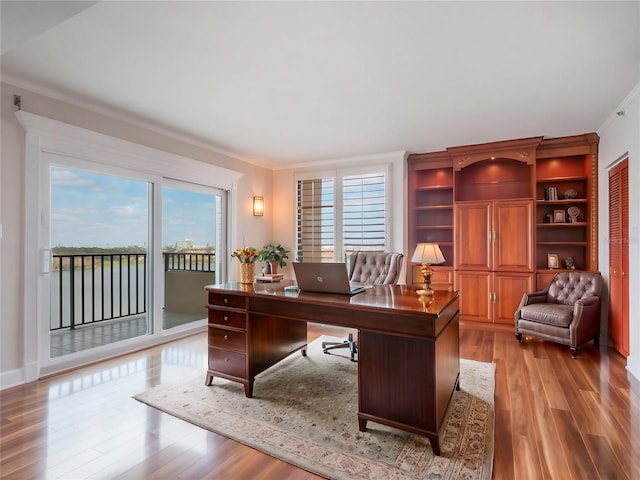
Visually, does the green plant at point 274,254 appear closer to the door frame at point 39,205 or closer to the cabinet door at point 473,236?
the door frame at point 39,205

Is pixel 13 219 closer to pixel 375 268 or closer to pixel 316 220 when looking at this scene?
pixel 375 268

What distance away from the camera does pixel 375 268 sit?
3.64 meters

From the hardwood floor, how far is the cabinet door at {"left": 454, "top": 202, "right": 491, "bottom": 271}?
1758 millimetres

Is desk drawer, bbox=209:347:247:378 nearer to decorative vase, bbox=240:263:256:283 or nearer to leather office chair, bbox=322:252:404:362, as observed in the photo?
decorative vase, bbox=240:263:256:283

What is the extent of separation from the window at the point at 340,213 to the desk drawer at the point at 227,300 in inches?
116

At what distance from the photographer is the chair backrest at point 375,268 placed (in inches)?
138

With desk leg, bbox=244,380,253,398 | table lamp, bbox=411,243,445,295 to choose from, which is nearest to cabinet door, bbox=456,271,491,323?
table lamp, bbox=411,243,445,295

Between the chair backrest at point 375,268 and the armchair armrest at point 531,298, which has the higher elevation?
the chair backrest at point 375,268

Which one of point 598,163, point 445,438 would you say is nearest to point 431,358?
point 445,438

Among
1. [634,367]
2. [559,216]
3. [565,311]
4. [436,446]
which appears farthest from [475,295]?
[436,446]

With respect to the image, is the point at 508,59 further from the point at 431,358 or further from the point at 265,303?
the point at 265,303

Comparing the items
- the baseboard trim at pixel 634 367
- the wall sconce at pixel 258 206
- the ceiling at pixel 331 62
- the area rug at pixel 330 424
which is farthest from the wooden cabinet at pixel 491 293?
the wall sconce at pixel 258 206

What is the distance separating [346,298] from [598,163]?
4.13 meters

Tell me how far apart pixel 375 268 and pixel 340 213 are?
2010mm
